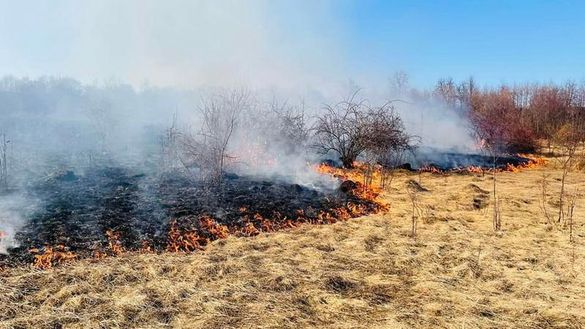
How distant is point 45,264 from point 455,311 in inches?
201

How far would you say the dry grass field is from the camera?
4.13 meters

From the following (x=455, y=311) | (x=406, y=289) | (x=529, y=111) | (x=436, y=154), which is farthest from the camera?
(x=529, y=111)

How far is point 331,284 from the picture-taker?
16.4 ft

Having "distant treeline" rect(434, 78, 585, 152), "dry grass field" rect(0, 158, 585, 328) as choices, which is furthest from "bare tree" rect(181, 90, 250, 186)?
"distant treeline" rect(434, 78, 585, 152)

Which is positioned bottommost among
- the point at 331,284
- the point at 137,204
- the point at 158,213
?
the point at 331,284

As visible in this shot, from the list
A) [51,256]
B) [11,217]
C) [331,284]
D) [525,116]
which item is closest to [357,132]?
[331,284]

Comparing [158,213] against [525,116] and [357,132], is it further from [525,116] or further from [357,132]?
[525,116]

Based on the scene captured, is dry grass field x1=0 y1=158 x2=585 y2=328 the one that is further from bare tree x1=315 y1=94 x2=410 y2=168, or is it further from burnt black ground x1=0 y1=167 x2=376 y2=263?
bare tree x1=315 y1=94 x2=410 y2=168

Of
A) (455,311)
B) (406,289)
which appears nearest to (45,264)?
(406,289)

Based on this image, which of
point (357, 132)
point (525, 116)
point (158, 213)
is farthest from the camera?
point (525, 116)

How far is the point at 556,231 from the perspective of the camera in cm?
739

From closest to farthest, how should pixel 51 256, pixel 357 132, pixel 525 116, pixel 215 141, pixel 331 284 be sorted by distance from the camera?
pixel 331 284 → pixel 51 256 → pixel 215 141 → pixel 357 132 → pixel 525 116

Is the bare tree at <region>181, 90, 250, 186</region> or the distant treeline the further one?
the distant treeline

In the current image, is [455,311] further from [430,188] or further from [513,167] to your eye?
[513,167]
